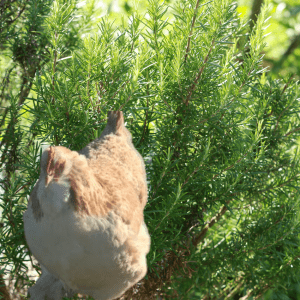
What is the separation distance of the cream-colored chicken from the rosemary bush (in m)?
0.16

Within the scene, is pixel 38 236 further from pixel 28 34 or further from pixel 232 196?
pixel 28 34

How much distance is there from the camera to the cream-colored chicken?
18.0 inches

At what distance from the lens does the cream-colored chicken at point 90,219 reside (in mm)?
456

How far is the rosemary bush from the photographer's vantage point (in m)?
0.74

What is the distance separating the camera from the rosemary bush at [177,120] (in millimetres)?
743

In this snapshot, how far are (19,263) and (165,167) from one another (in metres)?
0.43

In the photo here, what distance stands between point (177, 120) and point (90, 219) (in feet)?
1.45

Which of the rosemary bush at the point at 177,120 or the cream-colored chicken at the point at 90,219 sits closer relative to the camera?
the cream-colored chicken at the point at 90,219

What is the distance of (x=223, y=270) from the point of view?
100 centimetres

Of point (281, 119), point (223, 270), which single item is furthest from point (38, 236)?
point (281, 119)

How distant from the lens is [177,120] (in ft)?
2.82

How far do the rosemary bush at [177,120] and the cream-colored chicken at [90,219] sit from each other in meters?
0.16

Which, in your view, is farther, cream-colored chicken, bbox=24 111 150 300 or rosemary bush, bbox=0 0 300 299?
rosemary bush, bbox=0 0 300 299

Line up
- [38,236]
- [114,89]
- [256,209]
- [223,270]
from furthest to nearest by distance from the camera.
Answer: [256,209]
[223,270]
[114,89]
[38,236]
